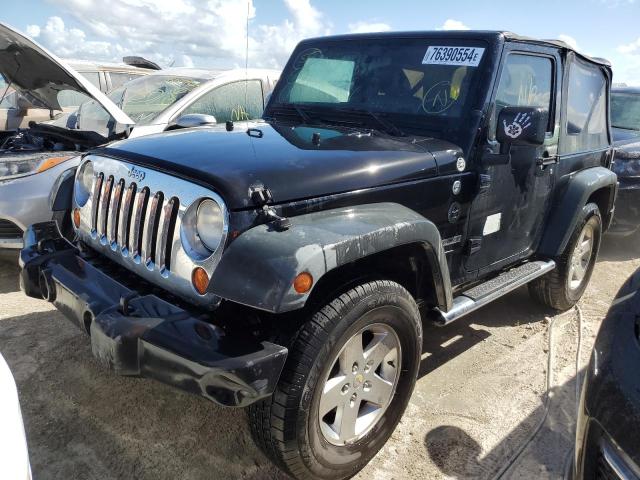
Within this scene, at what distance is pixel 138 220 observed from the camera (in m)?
2.38

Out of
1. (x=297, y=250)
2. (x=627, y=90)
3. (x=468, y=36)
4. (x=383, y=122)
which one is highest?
(x=468, y=36)

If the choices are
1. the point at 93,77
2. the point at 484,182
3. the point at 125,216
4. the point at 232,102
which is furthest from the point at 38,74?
the point at 484,182

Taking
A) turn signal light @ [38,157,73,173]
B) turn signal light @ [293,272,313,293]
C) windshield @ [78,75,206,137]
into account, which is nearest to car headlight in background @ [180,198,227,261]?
turn signal light @ [293,272,313,293]

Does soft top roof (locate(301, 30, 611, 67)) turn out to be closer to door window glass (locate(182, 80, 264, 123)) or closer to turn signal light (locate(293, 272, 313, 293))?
turn signal light (locate(293, 272, 313, 293))

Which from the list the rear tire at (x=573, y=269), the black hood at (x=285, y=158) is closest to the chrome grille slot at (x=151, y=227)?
the black hood at (x=285, y=158)

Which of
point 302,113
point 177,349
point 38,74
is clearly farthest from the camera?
point 38,74

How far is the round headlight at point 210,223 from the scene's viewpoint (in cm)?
211

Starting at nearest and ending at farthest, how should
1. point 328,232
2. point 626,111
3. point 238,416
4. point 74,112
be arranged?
point 328,232, point 238,416, point 74,112, point 626,111

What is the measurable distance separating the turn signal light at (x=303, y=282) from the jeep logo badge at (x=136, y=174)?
38.8 inches

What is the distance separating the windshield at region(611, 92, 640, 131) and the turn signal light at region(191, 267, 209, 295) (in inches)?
271

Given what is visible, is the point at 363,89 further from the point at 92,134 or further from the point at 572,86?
the point at 92,134

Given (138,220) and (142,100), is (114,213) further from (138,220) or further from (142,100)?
(142,100)

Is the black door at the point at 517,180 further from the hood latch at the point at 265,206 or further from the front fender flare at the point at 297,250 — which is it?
the hood latch at the point at 265,206

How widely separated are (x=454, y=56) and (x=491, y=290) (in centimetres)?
140
